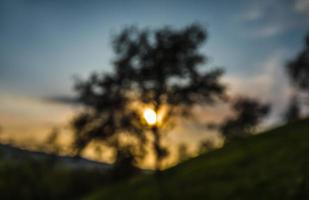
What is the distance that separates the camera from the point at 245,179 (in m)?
27.9

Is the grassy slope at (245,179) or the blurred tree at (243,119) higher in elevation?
the blurred tree at (243,119)

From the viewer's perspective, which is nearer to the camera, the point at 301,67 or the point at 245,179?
the point at 245,179

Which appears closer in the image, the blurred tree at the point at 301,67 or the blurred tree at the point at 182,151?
the blurred tree at the point at 301,67

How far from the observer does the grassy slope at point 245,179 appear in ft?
73.7

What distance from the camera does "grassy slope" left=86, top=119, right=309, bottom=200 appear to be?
22458 mm

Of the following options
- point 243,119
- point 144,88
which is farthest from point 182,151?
point 144,88

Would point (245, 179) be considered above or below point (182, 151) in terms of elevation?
below

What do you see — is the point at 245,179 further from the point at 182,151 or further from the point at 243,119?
the point at 182,151

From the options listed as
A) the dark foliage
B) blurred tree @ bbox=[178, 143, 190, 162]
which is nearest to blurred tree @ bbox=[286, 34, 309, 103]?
the dark foliage

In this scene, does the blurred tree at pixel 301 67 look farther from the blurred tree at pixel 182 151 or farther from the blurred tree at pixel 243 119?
the blurred tree at pixel 182 151

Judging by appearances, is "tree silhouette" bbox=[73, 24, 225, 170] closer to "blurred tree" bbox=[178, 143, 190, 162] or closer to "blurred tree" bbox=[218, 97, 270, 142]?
"blurred tree" bbox=[218, 97, 270, 142]

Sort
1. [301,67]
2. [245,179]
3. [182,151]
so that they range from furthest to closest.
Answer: [182,151] → [301,67] → [245,179]

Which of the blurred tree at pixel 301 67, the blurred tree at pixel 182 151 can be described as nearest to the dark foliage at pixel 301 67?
the blurred tree at pixel 301 67

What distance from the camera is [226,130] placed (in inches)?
3275
